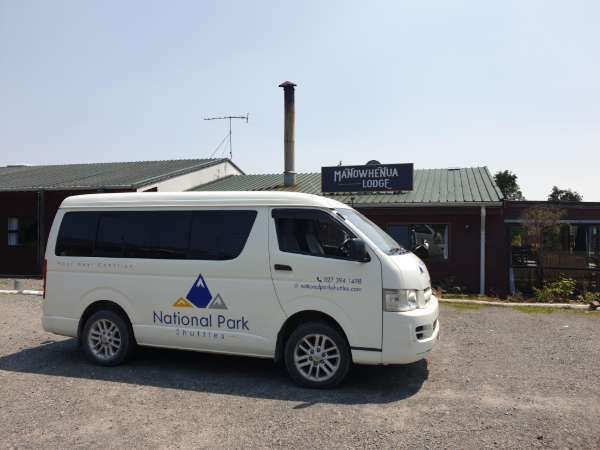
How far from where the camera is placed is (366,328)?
5.57m

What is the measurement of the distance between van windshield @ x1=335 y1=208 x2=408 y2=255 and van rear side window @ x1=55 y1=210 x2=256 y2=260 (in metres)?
1.14

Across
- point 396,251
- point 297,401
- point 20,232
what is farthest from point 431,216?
point 20,232

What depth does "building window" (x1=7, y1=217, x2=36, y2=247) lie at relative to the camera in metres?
19.6

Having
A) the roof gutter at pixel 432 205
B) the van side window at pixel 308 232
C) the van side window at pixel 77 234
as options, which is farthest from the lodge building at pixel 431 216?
the van side window at pixel 308 232

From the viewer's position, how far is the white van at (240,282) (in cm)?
560

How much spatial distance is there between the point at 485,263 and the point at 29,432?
1413 centimetres

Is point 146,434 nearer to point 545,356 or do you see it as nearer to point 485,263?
point 545,356

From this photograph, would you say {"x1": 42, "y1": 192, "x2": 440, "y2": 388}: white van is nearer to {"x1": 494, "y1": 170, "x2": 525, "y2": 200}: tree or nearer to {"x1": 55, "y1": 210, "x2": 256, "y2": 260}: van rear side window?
{"x1": 55, "y1": 210, "x2": 256, "y2": 260}: van rear side window

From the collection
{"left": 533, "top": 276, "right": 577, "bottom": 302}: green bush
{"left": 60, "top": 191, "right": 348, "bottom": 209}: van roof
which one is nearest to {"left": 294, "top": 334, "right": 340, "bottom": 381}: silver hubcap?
{"left": 60, "top": 191, "right": 348, "bottom": 209}: van roof

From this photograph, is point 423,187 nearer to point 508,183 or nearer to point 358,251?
point 358,251

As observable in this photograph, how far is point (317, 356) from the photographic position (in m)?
5.74

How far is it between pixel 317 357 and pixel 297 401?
0.60 meters

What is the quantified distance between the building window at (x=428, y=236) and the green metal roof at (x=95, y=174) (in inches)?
336

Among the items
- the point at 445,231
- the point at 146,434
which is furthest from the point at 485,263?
the point at 146,434
